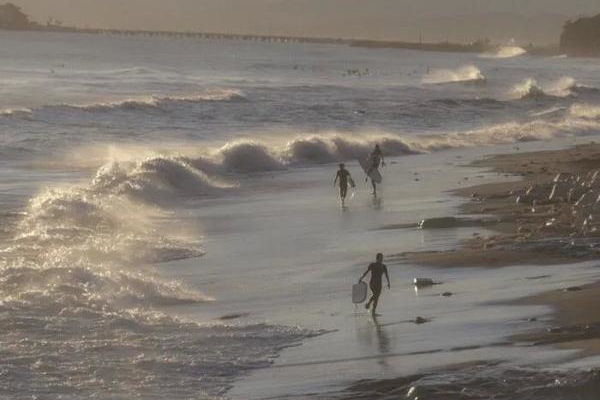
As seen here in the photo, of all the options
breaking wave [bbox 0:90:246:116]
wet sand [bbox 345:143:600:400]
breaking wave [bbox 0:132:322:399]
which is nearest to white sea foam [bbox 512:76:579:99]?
breaking wave [bbox 0:90:246:116]

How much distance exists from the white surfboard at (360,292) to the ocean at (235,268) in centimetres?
24

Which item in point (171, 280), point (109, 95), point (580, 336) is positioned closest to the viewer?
point (580, 336)

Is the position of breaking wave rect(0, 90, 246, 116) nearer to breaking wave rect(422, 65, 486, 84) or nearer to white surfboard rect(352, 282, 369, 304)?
breaking wave rect(422, 65, 486, 84)

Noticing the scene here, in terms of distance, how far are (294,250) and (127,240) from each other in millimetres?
3964

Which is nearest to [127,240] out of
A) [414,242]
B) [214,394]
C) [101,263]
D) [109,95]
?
[101,263]

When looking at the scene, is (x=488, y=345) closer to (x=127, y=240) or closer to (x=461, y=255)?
(x=461, y=255)

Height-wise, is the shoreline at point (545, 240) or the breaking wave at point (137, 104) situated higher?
the breaking wave at point (137, 104)

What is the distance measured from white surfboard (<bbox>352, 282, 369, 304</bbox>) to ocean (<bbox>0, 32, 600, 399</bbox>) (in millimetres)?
236

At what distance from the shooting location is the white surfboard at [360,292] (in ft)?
63.9

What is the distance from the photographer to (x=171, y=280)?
23234 mm

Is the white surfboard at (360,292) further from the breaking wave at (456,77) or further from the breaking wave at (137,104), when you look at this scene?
the breaking wave at (456,77)

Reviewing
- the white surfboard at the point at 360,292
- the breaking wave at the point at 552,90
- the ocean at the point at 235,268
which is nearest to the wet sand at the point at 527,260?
the ocean at the point at 235,268

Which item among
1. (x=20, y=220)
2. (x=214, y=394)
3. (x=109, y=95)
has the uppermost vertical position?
(x=109, y=95)

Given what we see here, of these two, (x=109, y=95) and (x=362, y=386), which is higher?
(x=109, y=95)
